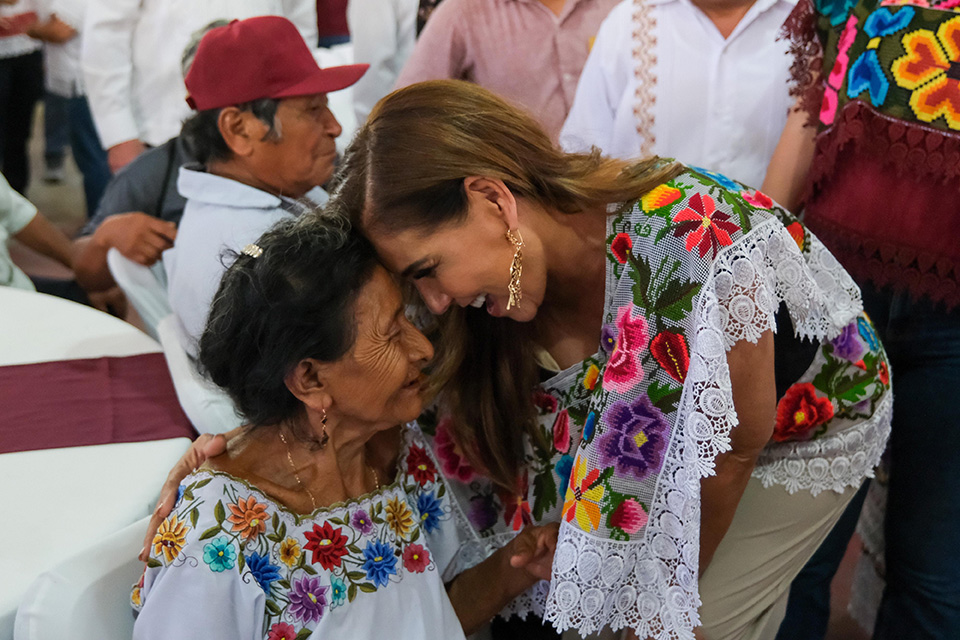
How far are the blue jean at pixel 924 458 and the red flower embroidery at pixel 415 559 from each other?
40.7 inches

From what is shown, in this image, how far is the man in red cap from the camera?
2291 mm

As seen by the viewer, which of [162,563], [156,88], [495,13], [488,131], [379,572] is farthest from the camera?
[156,88]

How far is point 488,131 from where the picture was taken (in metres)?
1.44

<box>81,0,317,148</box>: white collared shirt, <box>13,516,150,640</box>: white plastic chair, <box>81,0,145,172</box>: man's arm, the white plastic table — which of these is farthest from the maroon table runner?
<box>81,0,145,172</box>: man's arm

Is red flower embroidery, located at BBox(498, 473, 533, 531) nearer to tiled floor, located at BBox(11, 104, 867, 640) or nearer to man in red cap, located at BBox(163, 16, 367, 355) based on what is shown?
man in red cap, located at BBox(163, 16, 367, 355)

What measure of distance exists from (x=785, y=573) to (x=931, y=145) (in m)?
0.84

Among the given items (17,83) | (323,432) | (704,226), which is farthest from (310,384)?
(17,83)

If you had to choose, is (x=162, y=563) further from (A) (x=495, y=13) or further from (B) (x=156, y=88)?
(B) (x=156, y=88)

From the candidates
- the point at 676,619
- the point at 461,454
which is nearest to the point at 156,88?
the point at 461,454

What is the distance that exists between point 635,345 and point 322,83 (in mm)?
1298

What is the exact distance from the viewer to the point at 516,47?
292cm

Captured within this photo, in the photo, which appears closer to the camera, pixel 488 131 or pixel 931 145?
pixel 488 131

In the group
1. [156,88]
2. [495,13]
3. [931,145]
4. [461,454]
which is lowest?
[156,88]

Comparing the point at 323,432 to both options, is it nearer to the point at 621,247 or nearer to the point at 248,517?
the point at 248,517
